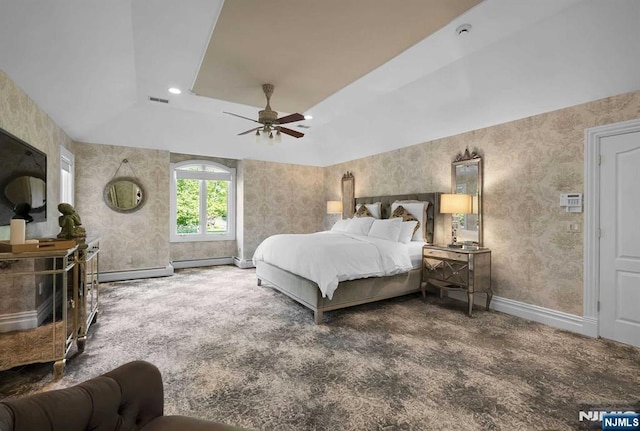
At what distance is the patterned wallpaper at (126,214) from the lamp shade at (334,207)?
3482 millimetres

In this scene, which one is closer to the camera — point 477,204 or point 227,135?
point 477,204

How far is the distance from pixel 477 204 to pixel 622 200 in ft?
4.77

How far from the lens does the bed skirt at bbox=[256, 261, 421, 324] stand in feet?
11.6

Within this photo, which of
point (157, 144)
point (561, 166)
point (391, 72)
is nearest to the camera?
point (561, 166)

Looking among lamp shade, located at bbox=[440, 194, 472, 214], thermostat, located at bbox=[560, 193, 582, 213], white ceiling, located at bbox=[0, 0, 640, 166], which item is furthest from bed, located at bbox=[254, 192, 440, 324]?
thermostat, located at bbox=[560, 193, 582, 213]

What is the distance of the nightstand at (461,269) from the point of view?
3689mm

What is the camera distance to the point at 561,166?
133 inches

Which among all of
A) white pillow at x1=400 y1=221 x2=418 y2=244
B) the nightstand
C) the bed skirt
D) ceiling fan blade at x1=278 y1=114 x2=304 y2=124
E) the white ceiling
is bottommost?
the bed skirt

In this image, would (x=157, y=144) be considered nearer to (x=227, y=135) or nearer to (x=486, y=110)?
(x=227, y=135)

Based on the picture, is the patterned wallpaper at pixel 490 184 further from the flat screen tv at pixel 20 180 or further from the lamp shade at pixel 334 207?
the lamp shade at pixel 334 207

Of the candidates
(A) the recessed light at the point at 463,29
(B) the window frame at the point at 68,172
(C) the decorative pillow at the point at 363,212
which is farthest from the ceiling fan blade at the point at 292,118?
(B) the window frame at the point at 68,172

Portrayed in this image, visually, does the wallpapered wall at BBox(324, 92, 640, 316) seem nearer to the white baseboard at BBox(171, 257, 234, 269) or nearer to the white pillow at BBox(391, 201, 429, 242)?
the white pillow at BBox(391, 201, 429, 242)

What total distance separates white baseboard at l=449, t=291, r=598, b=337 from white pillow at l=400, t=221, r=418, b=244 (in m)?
1.23

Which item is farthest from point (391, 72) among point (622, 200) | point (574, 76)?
point (622, 200)
